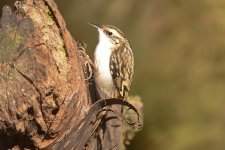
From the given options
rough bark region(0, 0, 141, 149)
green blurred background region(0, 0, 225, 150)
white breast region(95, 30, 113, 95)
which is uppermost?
green blurred background region(0, 0, 225, 150)

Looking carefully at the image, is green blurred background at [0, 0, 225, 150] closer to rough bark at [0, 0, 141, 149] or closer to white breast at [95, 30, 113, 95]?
white breast at [95, 30, 113, 95]

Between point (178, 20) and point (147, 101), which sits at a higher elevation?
point (178, 20)

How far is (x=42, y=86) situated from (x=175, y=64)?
107 inches

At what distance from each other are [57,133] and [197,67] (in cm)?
268

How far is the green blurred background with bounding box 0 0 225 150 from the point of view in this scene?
496cm

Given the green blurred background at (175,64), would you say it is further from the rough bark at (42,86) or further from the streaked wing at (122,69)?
the rough bark at (42,86)

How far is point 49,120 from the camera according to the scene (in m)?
2.46

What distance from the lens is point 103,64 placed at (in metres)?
3.18

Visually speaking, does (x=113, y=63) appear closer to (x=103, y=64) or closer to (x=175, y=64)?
(x=103, y=64)

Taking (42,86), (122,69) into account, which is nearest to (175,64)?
(122,69)

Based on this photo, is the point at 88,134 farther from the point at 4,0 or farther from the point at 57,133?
the point at 4,0

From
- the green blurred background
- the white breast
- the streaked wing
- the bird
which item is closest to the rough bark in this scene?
the white breast

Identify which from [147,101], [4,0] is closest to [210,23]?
[147,101]

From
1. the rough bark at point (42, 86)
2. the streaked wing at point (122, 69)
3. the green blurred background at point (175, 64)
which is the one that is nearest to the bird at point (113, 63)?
the streaked wing at point (122, 69)
